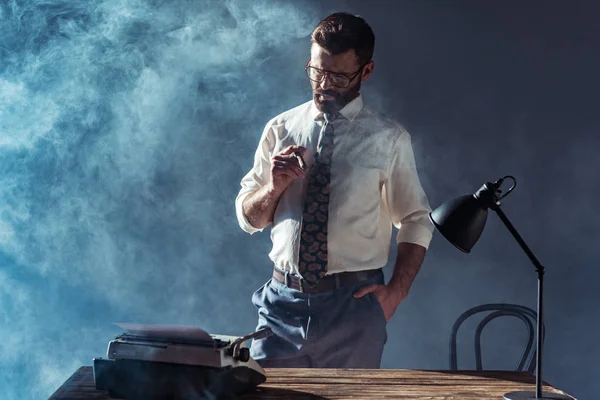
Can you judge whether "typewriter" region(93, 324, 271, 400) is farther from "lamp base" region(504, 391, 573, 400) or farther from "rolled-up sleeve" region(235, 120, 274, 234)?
"rolled-up sleeve" region(235, 120, 274, 234)

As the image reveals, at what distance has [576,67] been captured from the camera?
12.3 ft

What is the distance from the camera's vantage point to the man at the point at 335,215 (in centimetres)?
240

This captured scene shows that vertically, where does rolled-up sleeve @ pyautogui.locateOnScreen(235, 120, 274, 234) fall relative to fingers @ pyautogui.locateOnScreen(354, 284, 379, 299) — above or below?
above

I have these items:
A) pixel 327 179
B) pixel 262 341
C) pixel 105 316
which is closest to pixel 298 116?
pixel 327 179

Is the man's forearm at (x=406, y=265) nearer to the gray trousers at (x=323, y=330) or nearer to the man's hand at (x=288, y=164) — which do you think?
the gray trousers at (x=323, y=330)

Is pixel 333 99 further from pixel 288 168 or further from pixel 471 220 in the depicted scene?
pixel 471 220

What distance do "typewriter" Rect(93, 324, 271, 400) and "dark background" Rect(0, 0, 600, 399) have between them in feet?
7.13

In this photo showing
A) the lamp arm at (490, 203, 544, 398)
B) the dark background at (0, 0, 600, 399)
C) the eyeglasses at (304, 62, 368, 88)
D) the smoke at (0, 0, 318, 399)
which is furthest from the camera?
the smoke at (0, 0, 318, 399)

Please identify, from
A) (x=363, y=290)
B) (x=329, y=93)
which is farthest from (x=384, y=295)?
(x=329, y=93)

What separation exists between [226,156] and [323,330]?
1.67 m

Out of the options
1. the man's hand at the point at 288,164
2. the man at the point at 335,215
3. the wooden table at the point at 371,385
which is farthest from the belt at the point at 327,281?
the wooden table at the point at 371,385

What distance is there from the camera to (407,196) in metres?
2.57

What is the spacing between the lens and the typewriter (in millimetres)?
1617

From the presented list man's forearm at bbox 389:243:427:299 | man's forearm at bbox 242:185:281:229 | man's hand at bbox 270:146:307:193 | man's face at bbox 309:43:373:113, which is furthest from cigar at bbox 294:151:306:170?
man's forearm at bbox 389:243:427:299
